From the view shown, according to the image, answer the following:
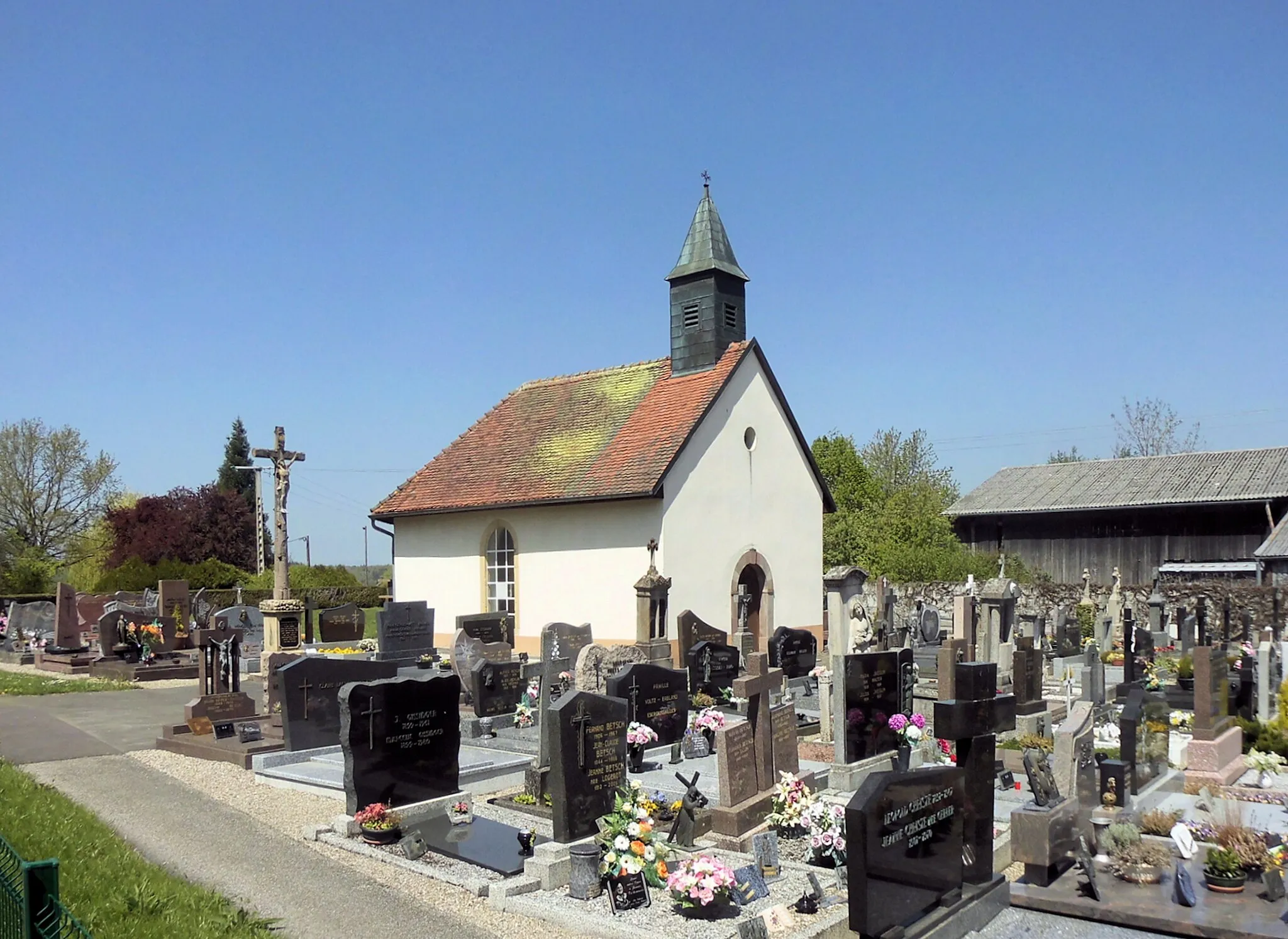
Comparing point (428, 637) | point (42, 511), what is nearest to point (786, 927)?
point (428, 637)

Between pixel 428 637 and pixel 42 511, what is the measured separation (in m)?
38.1

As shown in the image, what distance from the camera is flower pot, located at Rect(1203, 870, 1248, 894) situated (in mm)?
7113

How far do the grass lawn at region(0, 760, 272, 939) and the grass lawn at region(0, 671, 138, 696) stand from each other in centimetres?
1126

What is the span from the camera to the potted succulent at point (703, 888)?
6.78m

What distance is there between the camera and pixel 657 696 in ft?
41.8

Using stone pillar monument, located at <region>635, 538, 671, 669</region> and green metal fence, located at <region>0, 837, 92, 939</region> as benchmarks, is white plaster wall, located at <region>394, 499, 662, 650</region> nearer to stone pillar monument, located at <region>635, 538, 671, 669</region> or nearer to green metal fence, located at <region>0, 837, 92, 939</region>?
stone pillar monument, located at <region>635, 538, 671, 669</region>

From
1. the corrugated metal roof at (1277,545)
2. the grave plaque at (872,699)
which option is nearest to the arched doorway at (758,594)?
the grave plaque at (872,699)

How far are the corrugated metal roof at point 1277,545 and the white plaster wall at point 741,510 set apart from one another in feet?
46.4

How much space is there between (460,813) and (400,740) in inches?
35.3

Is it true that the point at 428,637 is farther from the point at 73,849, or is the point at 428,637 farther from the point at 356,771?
the point at 73,849

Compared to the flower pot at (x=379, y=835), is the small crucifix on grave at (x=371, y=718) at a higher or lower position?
higher

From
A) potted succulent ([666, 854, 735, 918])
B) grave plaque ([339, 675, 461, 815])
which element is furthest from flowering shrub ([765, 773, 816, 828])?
grave plaque ([339, 675, 461, 815])

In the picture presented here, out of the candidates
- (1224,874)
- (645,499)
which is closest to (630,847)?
(1224,874)

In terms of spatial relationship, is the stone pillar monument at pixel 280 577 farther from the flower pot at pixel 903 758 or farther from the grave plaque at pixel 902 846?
the grave plaque at pixel 902 846
